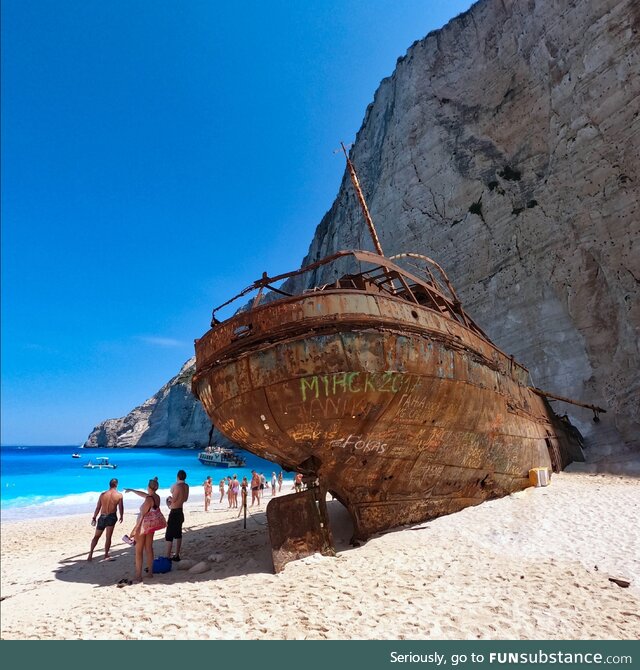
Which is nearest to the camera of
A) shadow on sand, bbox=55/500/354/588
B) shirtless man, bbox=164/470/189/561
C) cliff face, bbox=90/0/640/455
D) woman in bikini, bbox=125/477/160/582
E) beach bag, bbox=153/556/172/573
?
woman in bikini, bbox=125/477/160/582

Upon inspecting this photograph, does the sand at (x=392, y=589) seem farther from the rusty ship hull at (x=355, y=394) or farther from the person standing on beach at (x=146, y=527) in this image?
the rusty ship hull at (x=355, y=394)

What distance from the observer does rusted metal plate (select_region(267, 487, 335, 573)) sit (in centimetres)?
573

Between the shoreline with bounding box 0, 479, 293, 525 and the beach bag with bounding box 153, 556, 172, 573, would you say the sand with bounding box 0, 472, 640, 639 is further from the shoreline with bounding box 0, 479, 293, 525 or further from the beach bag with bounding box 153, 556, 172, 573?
the shoreline with bounding box 0, 479, 293, 525

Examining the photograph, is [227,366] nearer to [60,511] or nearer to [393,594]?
[393,594]

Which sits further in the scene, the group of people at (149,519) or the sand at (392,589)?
the group of people at (149,519)

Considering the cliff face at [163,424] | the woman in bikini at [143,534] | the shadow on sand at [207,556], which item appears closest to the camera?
the woman in bikini at [143,534]

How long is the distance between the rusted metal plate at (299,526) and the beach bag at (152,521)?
159 centimetres

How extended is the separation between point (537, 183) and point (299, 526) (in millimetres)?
25538

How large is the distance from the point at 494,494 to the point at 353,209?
121ft

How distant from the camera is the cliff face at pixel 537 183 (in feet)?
62.1

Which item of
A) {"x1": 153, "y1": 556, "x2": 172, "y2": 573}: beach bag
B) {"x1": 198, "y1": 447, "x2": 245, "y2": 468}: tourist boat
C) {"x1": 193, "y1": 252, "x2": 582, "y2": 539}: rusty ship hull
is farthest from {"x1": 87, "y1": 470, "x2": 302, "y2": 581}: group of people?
{"x1": 198, "y1": 447, "x2": 245, "y2": 468}: tourist boat

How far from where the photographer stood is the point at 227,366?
6363 mm

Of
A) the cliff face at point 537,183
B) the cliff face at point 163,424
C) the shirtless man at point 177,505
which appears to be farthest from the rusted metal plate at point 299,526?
the cliff face at point 163,424

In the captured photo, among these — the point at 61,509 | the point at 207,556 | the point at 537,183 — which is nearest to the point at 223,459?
the point at 61,509
